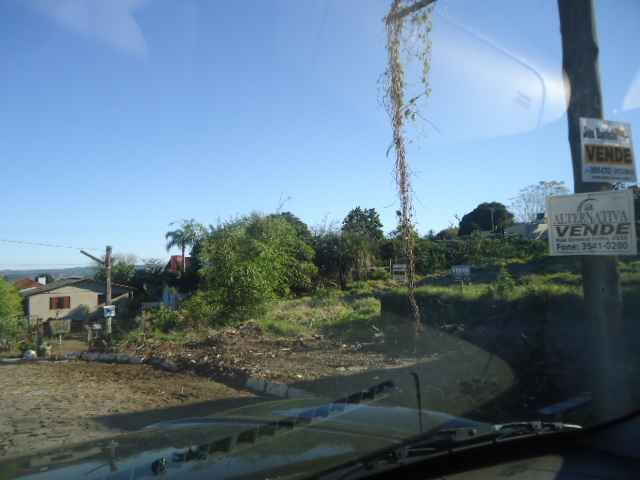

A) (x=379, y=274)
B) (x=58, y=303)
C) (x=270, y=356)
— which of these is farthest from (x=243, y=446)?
(x=58, y=303)

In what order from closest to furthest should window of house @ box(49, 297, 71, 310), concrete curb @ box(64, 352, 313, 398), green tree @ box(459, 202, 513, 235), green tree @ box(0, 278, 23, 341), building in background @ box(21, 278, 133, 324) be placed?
1. concrete curb @ box(64, 352, 313, 398)
2. green tree @ box(0, 278, 23, 341)
3. building in background @ box(21, 278, 133, 324)
4. window of house @ box(49, 297, 71, 310)
5. green tree @ box(459, 202, 513, 235)

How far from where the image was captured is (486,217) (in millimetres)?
65125

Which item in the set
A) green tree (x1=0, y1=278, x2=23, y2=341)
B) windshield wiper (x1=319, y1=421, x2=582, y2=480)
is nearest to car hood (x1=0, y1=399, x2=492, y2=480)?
windshield wiper (x1=319, y1=421, x2=582, y2=480)

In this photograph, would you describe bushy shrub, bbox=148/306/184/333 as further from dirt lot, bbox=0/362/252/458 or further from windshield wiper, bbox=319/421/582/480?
windshield wiper, bbox=319/421/582/480

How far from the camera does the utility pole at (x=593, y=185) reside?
4531 millimetres

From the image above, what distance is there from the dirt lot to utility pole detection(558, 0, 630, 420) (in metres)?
5.76

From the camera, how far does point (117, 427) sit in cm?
768

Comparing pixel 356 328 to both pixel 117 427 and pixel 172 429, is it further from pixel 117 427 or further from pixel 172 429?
pixel 172 429

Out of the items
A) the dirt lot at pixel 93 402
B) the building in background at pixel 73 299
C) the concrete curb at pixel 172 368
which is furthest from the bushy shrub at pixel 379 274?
the dirt lot at pixel 93 402

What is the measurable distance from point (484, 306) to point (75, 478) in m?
9.79

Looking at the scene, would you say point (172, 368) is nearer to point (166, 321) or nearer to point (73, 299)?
point (166, 321)

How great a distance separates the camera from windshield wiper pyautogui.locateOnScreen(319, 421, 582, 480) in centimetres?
261

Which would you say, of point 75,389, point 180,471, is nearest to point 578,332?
point 180,471

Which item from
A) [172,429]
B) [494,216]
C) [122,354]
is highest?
[494,216]
